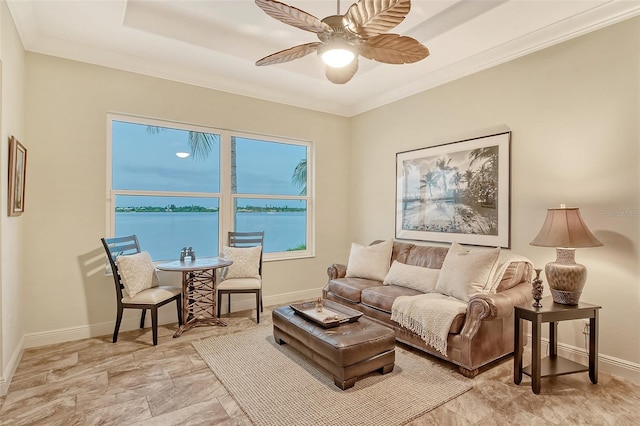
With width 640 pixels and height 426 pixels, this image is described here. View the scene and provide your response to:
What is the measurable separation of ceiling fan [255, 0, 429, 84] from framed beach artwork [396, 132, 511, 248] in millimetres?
1708

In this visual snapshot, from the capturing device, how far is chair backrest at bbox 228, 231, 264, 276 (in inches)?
178

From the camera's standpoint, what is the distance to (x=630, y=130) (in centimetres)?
275

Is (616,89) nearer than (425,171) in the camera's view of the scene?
Yes

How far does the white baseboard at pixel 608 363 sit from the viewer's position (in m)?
2.71

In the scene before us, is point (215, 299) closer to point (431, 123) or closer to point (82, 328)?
point (82, 328)

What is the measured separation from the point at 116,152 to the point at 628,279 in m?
5.04

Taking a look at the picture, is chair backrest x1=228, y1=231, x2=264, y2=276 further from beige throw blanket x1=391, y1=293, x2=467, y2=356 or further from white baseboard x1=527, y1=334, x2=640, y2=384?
white baseboard x1=527, y1=334, x2=640, y2=384

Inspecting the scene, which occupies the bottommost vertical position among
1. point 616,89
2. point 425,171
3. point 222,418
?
point 222,418

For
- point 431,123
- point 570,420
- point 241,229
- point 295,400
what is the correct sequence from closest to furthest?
point 570,420 → point 295,400 → point 431,123 → point 241,229

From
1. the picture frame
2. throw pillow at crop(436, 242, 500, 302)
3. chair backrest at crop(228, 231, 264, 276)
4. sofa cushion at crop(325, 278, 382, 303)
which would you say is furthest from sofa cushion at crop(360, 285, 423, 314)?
the picture frame

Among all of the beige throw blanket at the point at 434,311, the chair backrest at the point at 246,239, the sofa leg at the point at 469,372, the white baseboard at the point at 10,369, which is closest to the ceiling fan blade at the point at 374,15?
the beige throw blanket at the point at 434,311

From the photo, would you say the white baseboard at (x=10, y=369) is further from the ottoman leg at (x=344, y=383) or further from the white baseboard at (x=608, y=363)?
the white baseboard at (x=608, y=363)

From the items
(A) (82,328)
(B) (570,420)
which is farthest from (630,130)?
(A) (82,328)

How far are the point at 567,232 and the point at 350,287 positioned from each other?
84.9 inches
